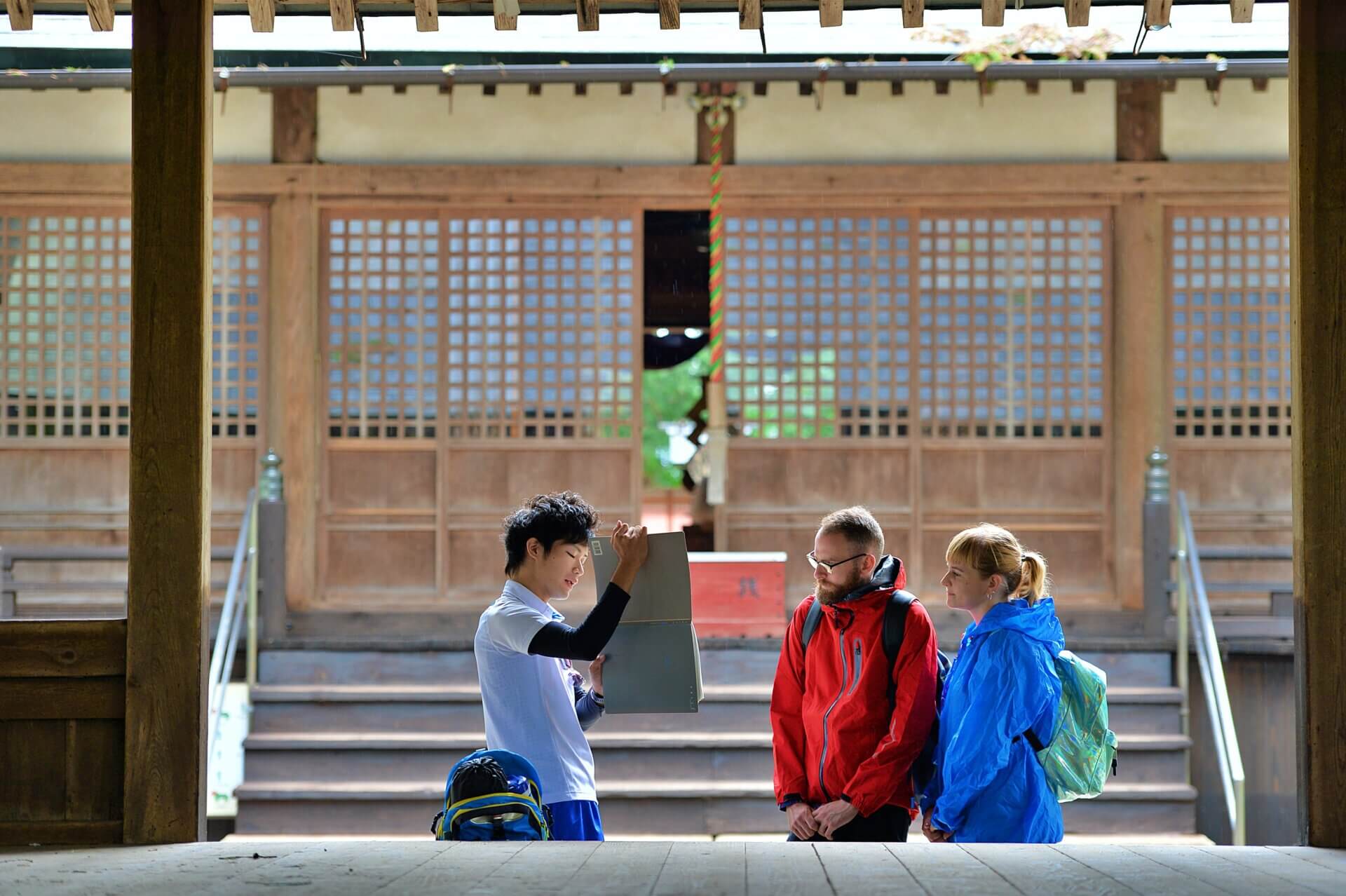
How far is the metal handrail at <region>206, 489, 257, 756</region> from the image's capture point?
680 centimetres

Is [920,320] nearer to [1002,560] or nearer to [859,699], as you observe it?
[1002,560]

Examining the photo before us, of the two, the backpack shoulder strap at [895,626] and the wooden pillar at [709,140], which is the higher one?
the wooden pillar at [709,140]

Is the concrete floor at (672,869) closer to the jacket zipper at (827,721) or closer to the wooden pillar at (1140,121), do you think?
the jacket zipper at (827,721)

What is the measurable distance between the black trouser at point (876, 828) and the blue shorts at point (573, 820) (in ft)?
1.76

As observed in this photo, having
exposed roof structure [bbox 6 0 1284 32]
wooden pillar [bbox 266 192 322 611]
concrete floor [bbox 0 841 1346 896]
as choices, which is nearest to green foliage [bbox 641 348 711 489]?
wooden pillar [bbox 266 192 322 611]

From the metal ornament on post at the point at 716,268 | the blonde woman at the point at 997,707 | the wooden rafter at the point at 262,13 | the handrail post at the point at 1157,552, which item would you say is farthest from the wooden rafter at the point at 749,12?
the handrail post at the point at 1157,552

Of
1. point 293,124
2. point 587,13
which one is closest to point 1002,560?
point 587,13

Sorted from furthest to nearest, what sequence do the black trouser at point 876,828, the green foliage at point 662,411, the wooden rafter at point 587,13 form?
the green foliage at point 662,411
the wooden rafter at point 587,13
the black trouser at point 876,828

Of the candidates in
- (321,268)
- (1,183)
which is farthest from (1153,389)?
(1,183)

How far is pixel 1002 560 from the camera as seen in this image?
359 cm

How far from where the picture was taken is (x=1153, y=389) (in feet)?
26.9

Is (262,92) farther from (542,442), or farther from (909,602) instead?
Result: (909,602)

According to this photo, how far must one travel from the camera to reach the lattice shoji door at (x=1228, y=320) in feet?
27.4

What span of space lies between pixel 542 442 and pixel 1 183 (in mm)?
3590
